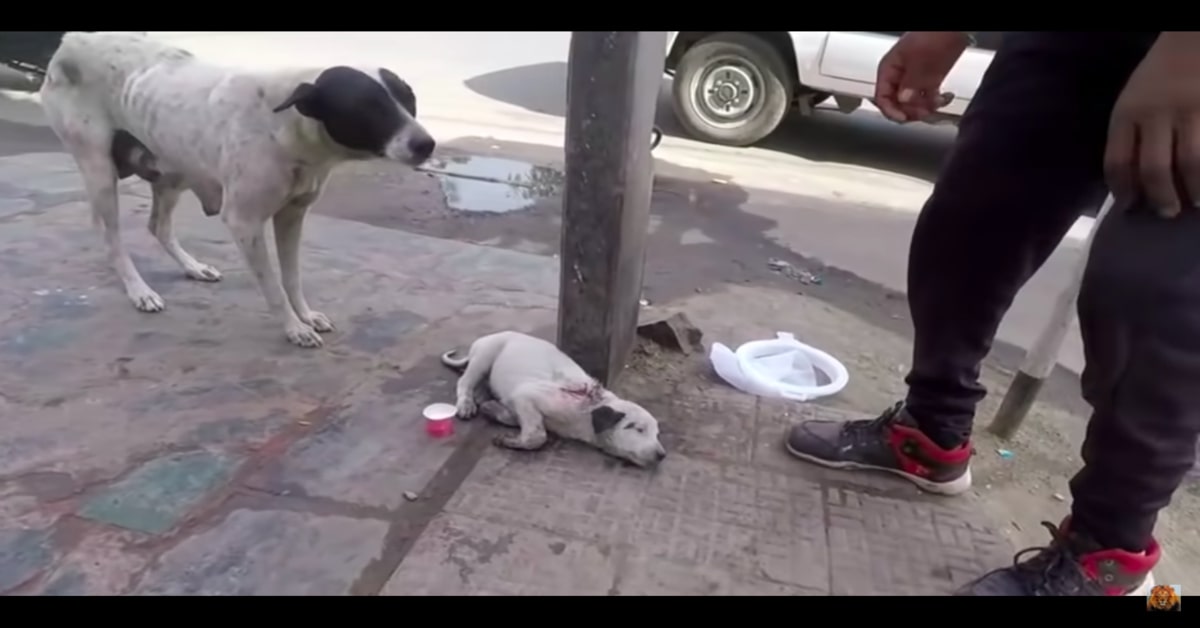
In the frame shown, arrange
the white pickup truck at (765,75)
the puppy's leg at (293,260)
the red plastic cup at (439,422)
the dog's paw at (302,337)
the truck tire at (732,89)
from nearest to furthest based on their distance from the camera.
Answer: the red plastic cup at (439,422)
the dog's paw at (302,337)
the puppy's leg at (293,260)
the white pickup truck at (765,75)
the truck tire at (732,89)

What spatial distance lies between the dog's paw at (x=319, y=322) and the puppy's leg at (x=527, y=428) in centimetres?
89

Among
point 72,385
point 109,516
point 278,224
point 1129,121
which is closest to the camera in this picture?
point 1129,121

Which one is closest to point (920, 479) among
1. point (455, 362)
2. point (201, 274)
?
point (455, 362)

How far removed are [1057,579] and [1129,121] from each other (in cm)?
81

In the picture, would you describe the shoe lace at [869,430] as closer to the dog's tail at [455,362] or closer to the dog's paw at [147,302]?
the dog's tail at [455,362]

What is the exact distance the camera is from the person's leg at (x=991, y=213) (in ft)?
5.21

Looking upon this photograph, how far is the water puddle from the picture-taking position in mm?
4477

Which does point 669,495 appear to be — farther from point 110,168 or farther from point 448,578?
point 110,168

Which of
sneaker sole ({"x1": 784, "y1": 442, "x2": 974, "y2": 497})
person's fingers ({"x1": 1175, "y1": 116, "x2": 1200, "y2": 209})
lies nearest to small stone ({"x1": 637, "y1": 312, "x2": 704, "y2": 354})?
sneaker sole ({"x1": 784, "y1": 442, "x2": 974, "y2": 497})

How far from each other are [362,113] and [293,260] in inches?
26.0

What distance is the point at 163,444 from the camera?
6.61ft
